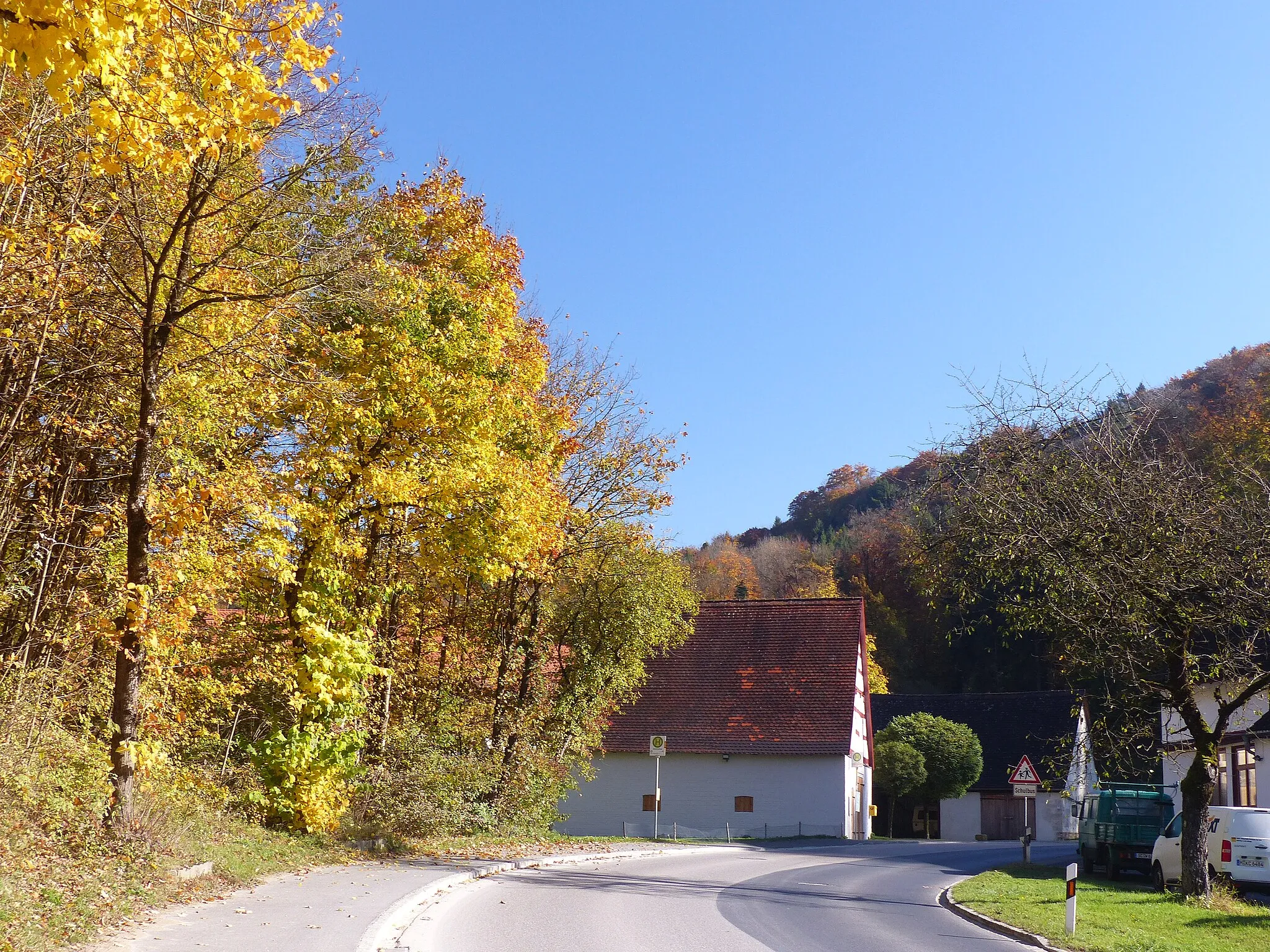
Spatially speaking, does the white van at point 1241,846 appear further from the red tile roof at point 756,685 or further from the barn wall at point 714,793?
the barn wall at point 714,793

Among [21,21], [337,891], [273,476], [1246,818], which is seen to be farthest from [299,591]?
[1246,818]

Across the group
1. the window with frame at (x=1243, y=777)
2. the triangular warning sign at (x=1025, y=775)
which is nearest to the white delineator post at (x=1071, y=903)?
the triangular warning sign at (x=1025, y=775)

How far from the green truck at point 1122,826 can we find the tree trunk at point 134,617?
2095 centimetres

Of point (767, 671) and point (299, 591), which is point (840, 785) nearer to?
point (767, 671)

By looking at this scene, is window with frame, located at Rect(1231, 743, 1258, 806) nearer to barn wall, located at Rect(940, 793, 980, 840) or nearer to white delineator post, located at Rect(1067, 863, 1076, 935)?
barn wall, located at Rect(940, 793, 980, 840)

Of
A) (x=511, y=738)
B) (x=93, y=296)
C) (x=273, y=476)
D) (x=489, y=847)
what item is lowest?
(x=489, y=847)

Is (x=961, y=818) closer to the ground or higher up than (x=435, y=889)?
closer to the ground

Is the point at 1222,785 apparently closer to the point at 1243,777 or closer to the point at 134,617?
the point at 1243,777

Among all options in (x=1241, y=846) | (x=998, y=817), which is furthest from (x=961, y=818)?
(x=1241, y=846)

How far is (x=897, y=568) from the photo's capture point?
220 feet

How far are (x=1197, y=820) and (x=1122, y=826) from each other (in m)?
7.93

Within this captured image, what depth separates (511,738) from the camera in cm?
2658

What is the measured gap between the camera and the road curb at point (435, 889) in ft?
36.0

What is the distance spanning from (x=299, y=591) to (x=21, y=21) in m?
15.3
